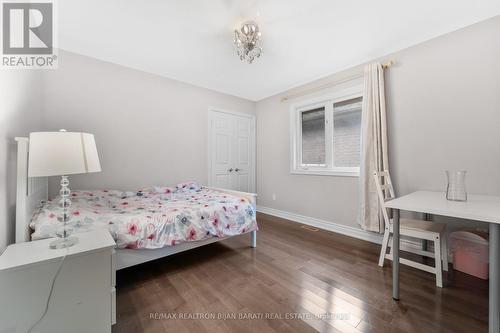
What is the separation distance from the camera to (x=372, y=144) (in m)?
2.49

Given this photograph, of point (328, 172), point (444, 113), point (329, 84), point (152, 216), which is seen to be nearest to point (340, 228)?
point (328, 172)

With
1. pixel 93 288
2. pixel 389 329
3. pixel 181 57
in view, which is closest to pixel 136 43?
pixel 181 57

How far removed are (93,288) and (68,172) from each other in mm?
654

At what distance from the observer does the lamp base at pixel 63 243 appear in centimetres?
114

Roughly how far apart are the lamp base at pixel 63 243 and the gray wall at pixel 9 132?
10.8 inches

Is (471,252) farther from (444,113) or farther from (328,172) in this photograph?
(328,172)

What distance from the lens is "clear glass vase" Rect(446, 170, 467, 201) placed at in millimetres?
1491

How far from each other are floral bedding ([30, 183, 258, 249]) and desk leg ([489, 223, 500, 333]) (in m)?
1.84

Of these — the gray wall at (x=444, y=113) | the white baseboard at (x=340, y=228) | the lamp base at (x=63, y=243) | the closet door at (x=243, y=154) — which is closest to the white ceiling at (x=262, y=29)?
the gray wall at (x=444, y=113)

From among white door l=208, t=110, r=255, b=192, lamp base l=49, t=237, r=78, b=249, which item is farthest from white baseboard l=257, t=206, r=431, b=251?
lamp base l=49, t=237, r=78, b=249

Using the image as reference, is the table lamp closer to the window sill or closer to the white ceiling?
the white ceiling

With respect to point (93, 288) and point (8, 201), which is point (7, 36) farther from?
point (93, 288)

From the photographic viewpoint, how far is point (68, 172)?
1.05 m

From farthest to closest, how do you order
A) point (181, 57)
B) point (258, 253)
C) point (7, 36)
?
point (181, 57) < point (258, 253) < point (7, 36)
